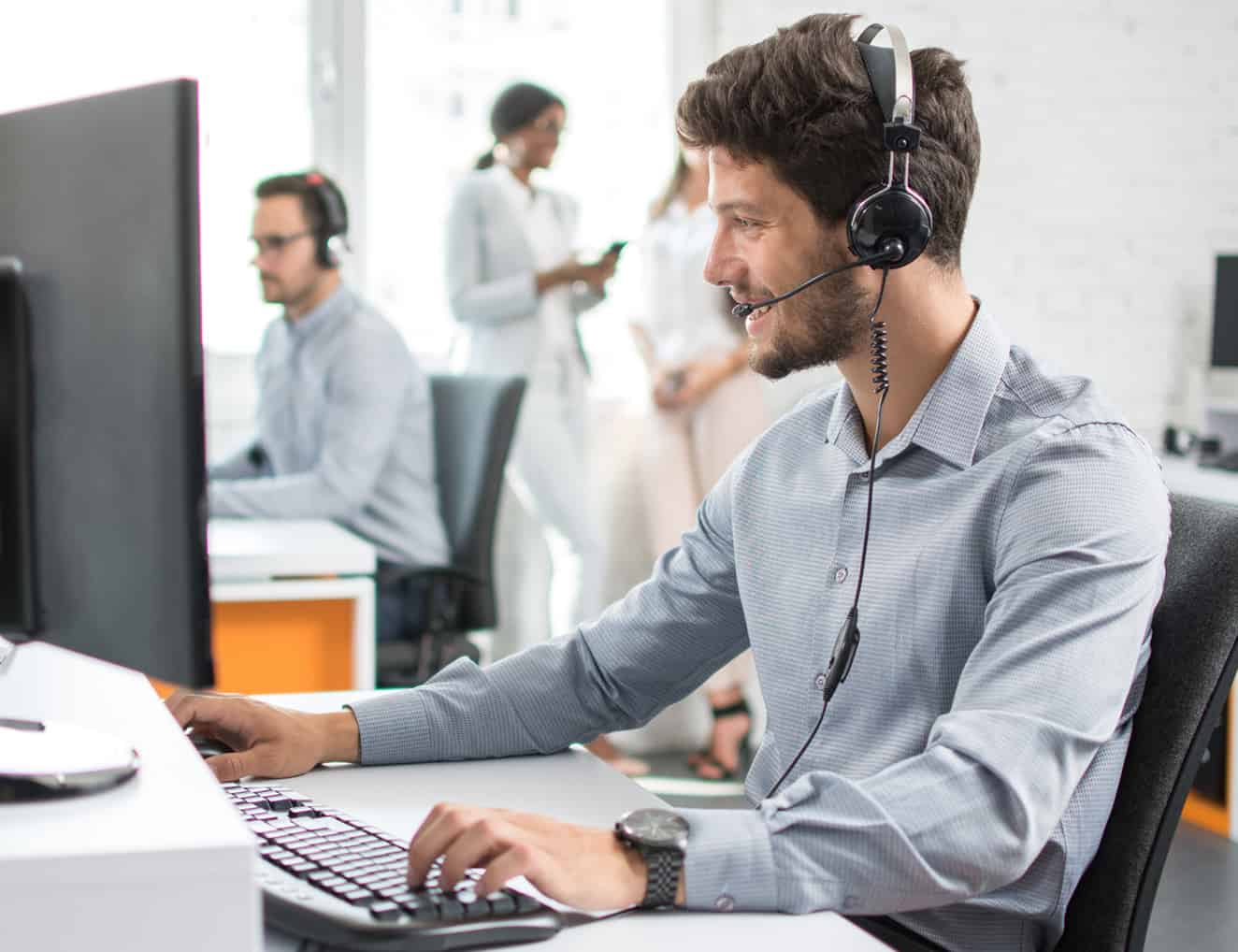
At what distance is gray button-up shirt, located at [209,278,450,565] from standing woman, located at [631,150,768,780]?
0.88m

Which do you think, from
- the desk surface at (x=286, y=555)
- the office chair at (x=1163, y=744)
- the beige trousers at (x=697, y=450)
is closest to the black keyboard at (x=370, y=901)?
the office chair at (x=1163, y=744)

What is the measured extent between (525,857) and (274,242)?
2.32 meters

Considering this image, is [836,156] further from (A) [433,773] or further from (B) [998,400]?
(A) [433,773]

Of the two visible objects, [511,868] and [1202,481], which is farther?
[1202,481]

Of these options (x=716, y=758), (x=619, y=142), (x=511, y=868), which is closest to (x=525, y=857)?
(x=511, y=868)

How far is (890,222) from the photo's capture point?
1.17 meters

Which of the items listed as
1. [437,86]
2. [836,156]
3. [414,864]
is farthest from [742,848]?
[437,86]

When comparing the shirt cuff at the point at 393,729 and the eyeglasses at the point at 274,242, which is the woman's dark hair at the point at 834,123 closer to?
the shirt cuff at the point at 393,729

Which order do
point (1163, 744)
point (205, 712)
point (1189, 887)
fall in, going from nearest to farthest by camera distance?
point (1163, 744)
point (205, 712)
point (1189, 887)

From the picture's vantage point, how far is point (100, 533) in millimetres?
815

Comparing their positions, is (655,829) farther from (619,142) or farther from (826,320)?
(619,142)

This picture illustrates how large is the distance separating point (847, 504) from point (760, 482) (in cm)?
11

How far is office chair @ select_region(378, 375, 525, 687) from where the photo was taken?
8.83 feet

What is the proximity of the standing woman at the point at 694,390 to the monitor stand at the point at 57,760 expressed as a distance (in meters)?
2.79
